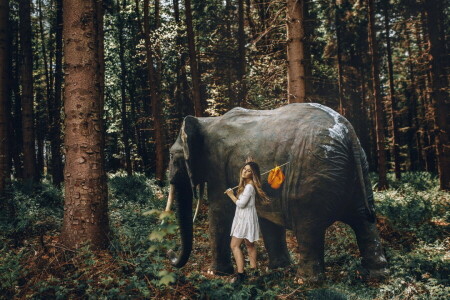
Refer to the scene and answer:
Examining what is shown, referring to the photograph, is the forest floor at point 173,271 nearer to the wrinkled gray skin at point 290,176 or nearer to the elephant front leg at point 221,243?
the elephant front leg at point 221,243

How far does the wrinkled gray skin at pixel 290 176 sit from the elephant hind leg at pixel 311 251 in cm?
1

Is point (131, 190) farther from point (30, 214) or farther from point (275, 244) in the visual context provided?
point (275, 244)

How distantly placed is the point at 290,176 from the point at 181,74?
17086mm

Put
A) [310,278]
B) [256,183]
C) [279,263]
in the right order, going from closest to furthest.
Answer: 1. [310,278]
2. [256,183]
3. [279,263]

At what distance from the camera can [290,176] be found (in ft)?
20.1

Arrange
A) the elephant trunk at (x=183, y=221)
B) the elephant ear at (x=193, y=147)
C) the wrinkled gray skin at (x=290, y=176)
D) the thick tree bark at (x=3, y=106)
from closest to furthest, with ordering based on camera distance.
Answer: the wrinkled gray skin at (x=290, y=176)
the elephant trunk at (x=183, y=221)
the elephant ear at (x=193, y=147)
the thick tree bark at (x=3, y=106)

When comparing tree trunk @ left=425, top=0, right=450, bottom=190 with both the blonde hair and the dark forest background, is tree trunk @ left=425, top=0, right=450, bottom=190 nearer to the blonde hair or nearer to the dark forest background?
the dark forest background

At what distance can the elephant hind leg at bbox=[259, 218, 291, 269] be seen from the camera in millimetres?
7207

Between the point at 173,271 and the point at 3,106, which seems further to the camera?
the point at 3,106

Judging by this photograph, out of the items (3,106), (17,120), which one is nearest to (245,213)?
(3,106)

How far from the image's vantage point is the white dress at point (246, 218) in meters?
6.08

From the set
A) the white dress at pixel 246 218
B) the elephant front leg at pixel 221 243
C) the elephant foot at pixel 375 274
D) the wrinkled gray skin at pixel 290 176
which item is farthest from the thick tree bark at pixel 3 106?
the elephant foot at pixel 375 274

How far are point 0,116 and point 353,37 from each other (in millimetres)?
23428

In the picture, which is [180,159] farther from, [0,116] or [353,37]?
[353,37]
